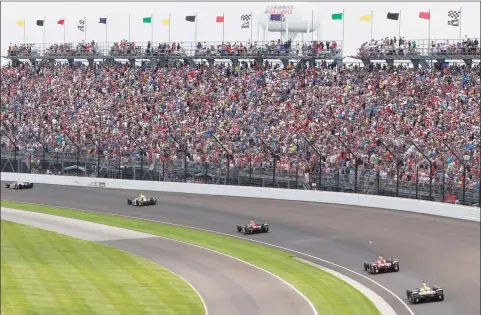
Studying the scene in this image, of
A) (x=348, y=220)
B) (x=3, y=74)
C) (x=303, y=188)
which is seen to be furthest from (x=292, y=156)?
(x=3, y=74)

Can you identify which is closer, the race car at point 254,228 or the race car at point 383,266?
the race car at point 383,266

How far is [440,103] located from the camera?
162 feet

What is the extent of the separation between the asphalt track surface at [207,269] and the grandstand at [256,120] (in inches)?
375

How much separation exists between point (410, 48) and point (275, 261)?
2451 centimetres

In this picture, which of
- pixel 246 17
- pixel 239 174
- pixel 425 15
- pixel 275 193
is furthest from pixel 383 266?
pixel 246 17

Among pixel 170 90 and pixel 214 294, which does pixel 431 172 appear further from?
pixel 170 90

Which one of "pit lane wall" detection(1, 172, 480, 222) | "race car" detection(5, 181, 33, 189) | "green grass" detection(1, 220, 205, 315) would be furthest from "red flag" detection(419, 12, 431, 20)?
"green grass" detection(1, 220, 205, 315)

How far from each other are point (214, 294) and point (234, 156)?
2096 centimetres

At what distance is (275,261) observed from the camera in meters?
36.3

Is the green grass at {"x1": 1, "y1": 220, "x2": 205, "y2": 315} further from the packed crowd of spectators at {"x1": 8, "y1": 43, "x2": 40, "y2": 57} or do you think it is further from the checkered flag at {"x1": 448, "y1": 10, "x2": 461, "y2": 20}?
the packed crowd of spectators at {"x1": 8, "y1": 43, "x2": 40, "y2": 57}

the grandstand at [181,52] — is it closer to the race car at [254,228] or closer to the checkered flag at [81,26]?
the checkered flag at [81,26]

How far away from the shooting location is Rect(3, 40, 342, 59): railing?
6222cm

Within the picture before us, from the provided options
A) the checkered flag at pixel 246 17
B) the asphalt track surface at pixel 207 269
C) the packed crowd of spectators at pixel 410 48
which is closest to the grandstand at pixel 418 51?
the packed crowd of spectators at pixel 410 48

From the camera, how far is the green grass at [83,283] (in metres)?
28.1
